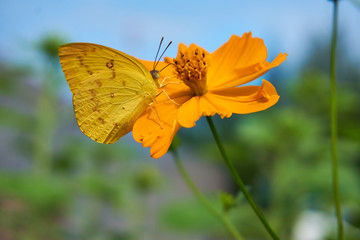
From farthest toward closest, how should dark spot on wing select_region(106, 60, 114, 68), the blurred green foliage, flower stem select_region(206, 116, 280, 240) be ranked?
the blurred green foliage → dark spot on wing select_region(106, 60, 114, 68) → flower stem select_region(206, 116, 280, 240)

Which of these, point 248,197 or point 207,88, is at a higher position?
point 207,88

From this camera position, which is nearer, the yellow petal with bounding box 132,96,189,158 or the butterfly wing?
the yellow petal with bounding box 132,96,189,158

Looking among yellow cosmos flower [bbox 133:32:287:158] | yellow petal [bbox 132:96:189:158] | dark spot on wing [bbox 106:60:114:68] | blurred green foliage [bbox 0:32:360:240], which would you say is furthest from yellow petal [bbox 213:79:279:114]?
blurred green foliage [bbox 0:32:360:240]

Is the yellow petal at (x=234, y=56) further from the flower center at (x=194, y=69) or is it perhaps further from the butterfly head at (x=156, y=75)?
the butterfly head at (x=156, y=75)

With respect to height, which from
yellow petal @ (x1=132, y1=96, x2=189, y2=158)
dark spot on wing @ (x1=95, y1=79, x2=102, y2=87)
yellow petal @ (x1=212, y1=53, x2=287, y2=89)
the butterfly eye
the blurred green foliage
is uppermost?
dark spot on wing @ (x1=95, y1=79, x2=102, y2=87)

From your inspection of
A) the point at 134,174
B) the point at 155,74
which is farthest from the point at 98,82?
the point at 134,174

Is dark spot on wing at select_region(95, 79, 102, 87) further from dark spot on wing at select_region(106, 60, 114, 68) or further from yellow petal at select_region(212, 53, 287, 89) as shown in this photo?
yellow petal at select_region(212, 53, 287, 89)

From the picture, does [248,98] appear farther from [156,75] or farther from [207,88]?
[156,75]
